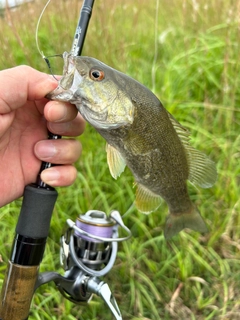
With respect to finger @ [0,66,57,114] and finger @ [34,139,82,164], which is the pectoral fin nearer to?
finger @ [34,139,82,164]

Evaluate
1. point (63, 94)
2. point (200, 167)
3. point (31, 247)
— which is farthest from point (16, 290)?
point (200, 167)

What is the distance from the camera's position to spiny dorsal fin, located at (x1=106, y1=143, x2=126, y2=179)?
47.3 inches

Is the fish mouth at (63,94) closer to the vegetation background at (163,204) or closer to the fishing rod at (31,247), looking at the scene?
the fishing rod at (31,247)

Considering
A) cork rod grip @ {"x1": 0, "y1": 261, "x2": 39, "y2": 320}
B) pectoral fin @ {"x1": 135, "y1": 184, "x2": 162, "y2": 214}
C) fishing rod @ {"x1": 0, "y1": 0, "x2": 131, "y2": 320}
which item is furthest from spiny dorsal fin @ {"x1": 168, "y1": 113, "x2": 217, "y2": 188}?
cork rod grip @ {"x1": 0, "y1": 261, "x2": 39, "y2": 320}

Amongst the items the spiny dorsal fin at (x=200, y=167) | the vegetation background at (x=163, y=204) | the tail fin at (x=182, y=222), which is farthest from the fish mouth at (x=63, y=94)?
the vegetation background at (x=163, y=204)

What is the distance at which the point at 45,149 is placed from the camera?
133 centimetres

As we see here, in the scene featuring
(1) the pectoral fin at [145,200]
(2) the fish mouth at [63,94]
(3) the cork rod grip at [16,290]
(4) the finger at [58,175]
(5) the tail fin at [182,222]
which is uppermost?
(2) the fish mouth at [63,94]

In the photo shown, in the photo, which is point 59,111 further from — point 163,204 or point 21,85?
point 163,204

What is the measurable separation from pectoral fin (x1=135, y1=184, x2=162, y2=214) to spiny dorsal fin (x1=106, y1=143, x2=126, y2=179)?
167 millimetres

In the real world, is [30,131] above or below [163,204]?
above

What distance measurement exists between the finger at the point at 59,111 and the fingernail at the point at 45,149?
181 millimetres

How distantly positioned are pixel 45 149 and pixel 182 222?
0.58 meters

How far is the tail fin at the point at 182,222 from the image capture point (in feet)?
4.84

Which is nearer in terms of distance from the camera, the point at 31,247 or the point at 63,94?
the point at 63,94
